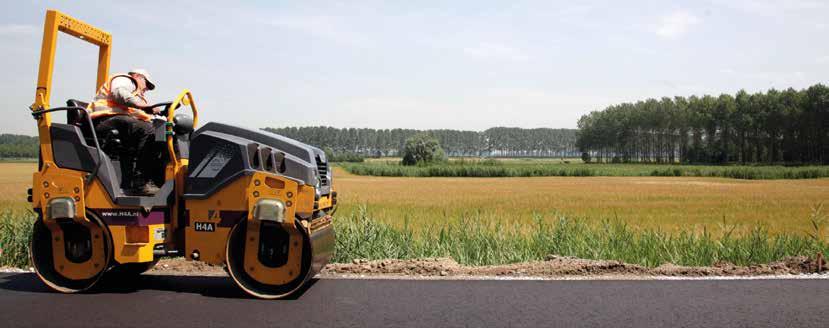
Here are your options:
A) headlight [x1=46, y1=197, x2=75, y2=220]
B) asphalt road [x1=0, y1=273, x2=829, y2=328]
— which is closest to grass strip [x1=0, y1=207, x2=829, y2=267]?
asphalt road [x1=0, y1=273, x2=829, y2=328]

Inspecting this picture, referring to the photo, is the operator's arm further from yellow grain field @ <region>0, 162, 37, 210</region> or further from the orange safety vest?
yellow grain field @ <region>0, 162, 37, 210</region>

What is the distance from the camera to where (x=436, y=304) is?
5082mm

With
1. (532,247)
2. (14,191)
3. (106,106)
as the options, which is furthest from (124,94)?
(14,191)

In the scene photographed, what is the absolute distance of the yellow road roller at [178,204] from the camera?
5.39 metres

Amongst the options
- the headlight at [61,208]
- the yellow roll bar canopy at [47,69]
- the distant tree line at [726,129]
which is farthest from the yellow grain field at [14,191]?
the distant tree line at [726,129]

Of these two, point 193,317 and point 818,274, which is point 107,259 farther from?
point 818,274

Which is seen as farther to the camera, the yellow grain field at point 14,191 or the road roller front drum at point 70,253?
the yellow grain field at point 14,191

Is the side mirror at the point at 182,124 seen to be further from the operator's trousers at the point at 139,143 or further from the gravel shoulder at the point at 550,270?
the gravel shoulder at the point at 550,270

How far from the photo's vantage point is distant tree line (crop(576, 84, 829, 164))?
87.8m

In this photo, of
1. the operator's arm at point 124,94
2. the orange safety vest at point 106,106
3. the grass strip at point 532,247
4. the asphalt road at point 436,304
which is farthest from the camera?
the grass strip at point 532,247

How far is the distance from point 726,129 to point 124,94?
11161 cm

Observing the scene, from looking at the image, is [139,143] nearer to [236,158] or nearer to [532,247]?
[236,158]

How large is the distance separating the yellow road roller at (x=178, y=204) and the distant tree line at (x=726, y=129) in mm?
93499

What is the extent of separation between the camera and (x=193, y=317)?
4.70 m
